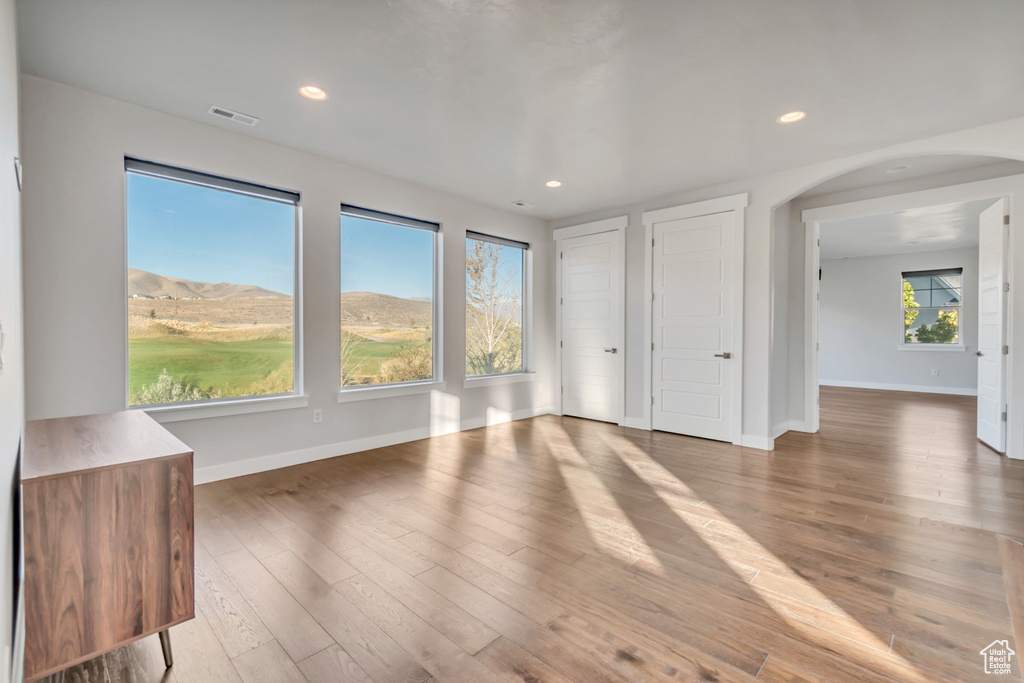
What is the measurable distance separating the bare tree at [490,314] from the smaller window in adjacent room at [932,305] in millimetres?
7617

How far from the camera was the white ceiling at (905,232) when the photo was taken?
5.84 m

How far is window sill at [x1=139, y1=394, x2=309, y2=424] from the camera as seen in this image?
10.3 feet

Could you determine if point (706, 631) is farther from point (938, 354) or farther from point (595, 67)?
point (938, 354)

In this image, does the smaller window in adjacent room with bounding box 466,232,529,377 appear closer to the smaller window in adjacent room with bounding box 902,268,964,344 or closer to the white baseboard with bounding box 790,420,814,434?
the white baseboard with bounding box 790,420,814,434

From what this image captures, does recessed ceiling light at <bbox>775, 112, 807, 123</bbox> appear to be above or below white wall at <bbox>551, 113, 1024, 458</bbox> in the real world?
above

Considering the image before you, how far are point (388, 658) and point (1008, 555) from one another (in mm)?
1657

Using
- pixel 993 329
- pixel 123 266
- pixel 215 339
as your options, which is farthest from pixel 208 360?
pixel 993 329

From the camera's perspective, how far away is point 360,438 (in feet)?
13.9

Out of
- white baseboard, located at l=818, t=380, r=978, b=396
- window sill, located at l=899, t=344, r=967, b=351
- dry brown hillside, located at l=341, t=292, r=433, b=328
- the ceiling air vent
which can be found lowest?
white baseboard, located at l=818, t=380, r=978, b=396

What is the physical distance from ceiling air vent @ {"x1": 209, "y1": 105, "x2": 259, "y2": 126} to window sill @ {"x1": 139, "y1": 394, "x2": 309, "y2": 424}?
1967 millimetres

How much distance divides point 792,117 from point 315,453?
4.33 meters

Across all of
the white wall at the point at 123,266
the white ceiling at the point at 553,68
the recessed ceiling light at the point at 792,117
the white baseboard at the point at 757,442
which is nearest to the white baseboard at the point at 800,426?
the white baseboard at the point at 757,442

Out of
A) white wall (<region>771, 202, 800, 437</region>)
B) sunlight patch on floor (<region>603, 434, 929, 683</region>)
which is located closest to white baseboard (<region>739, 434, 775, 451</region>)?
white wall (<region>771, 202, 800, 437</region>)

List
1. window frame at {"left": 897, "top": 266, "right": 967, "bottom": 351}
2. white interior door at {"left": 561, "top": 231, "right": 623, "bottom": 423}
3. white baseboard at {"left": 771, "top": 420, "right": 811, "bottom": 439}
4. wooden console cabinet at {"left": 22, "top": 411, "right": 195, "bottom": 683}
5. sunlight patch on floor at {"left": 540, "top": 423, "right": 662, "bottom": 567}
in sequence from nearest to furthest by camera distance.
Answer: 1. wooden console cabinet at {"left": 22, "top": 411, "right": 195, "bottom": 683}
2. sunlight patch on floor at {"left": 540, "top": 423, "right": 662, "bottom": 567}
3. white baseboard at {"left": 771, "top": 420, "right": 811, "bottom": 439}
4. white interior door at {"left": 561, "top": 231, "right": 623, "bottom": 423}
5. window frame at {"left": 897, "top": 266, "right": 967, "bottom": 351}
